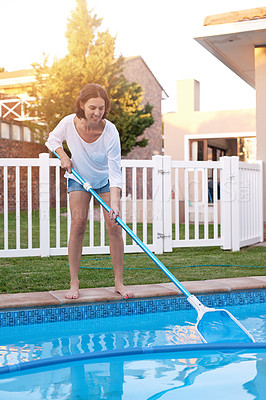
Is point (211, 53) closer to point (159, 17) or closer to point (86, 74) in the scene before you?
point (86, 74)

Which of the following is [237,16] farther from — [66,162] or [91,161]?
[66,162]

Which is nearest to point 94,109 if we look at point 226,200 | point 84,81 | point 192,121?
point 226,200

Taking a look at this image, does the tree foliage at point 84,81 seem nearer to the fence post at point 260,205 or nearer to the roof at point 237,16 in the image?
the roof at point 237,16

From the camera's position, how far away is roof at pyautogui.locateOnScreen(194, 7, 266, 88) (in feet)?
21.1

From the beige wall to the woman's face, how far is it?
1281cm

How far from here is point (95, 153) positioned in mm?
3201

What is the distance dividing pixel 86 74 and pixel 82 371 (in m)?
14.8

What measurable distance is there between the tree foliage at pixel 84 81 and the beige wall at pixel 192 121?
1159mm

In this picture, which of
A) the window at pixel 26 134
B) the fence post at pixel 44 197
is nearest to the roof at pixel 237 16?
the fence post at pixel 44 197

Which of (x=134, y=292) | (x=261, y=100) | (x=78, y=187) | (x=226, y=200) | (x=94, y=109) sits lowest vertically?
(x=134, y=292)

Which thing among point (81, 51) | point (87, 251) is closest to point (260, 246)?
point (87, 251)

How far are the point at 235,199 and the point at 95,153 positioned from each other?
10.2ft

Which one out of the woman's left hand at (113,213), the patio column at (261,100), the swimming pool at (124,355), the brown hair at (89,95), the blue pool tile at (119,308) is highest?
the patio column at (261,100)

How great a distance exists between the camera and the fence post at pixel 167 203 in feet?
18.7
